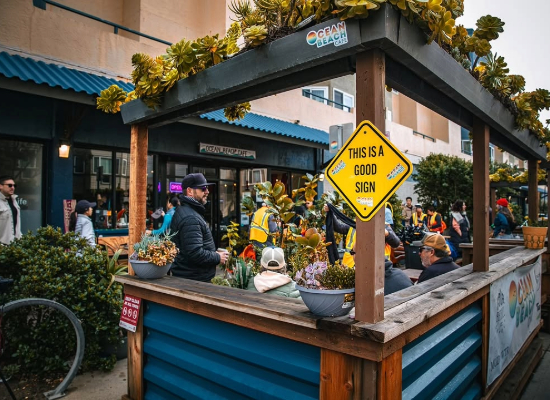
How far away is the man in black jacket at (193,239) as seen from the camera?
3.50 meters

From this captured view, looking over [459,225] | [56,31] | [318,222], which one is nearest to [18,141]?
[56,31]

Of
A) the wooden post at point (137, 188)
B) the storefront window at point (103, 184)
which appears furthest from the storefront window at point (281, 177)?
the wooden post at point (137, 188)

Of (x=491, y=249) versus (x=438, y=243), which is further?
(x=491, y=249)

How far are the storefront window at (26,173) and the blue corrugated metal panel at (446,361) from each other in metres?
7.00

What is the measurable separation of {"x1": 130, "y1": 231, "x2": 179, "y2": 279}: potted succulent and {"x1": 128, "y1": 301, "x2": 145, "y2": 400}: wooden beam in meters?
0.28

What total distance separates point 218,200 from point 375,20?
9.28 meters

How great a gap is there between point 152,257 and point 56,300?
1465 mm

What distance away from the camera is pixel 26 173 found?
276 inches

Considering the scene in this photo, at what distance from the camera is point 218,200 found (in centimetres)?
1084

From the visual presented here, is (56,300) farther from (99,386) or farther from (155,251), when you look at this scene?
(155,251)

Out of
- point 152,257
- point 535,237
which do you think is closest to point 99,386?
point 152,257

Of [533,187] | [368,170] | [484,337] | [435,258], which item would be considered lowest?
[484,337]

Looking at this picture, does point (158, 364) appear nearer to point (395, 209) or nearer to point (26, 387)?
→ point (26, 387)

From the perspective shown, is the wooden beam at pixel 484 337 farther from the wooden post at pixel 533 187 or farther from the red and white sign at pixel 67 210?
the red and white sign at pixel 67 210
